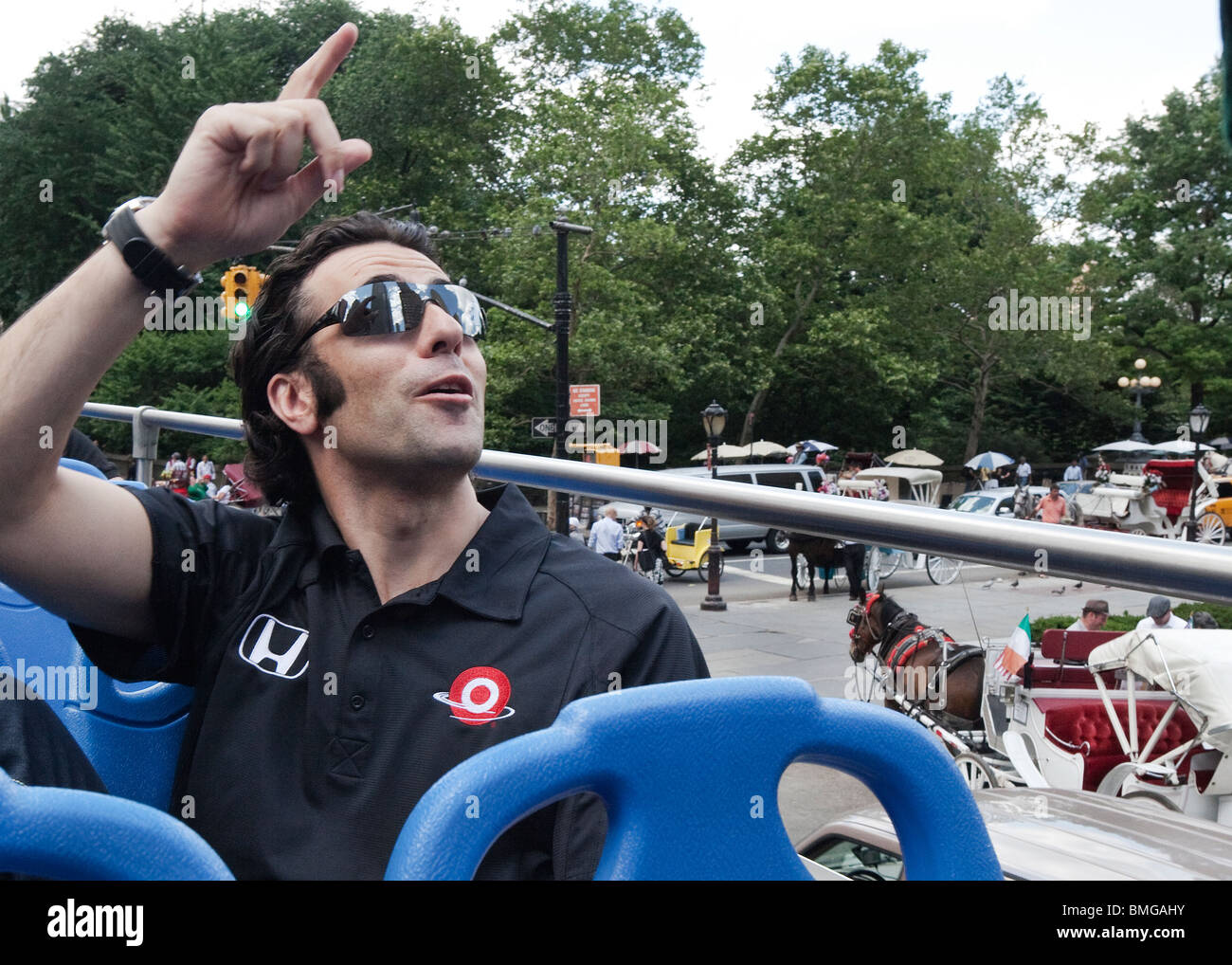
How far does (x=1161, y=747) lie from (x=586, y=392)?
47.0 ft

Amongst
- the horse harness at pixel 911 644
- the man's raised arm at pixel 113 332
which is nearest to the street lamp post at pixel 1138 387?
the horse harness at pixel 911 644

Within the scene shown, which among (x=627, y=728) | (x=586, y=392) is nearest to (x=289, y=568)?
(x=627, y=728)

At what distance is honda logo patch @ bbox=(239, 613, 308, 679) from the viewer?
1668 millimetres

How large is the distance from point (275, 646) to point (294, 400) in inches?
19.1

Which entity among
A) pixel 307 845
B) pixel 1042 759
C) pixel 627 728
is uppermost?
pixel 627 728

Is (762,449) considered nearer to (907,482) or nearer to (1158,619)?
(907,482)

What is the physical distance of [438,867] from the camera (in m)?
0.82

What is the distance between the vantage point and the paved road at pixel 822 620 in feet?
7.13

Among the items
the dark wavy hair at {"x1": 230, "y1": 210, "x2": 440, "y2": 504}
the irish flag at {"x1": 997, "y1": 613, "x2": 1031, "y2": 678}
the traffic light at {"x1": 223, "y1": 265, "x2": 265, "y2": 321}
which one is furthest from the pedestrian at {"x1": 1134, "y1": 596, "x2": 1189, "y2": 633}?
the dark wavy hair at {"x1": 230, "y1": 210, "x2": 440, "y2": 504}

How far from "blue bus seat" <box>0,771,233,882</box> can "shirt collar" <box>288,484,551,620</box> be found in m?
0.89

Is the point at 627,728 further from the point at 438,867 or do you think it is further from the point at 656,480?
the point at 656,480

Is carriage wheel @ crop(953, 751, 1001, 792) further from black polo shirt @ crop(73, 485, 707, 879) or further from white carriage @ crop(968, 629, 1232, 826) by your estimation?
black polo shirt @ crop(73, 485, 707, 879)

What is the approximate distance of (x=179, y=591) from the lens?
1706 millimetres

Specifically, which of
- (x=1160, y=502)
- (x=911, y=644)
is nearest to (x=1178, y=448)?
(x=1160, y=502)
